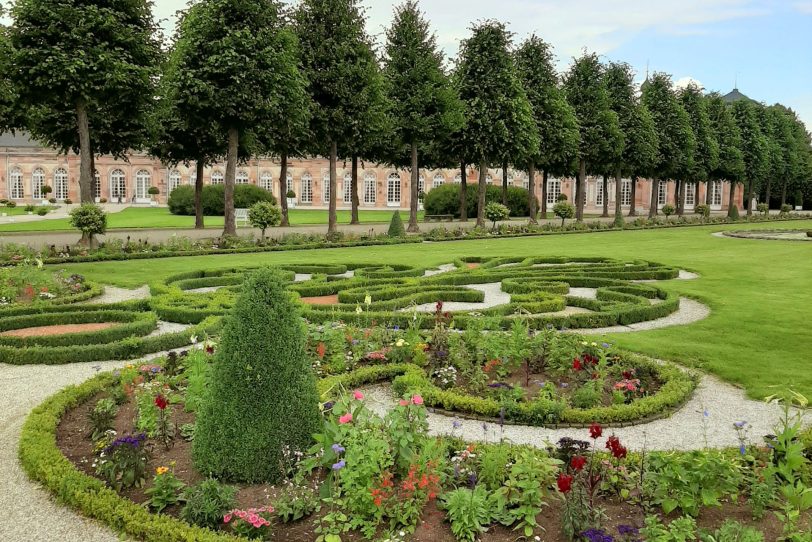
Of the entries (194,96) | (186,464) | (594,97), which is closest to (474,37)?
(594,97)

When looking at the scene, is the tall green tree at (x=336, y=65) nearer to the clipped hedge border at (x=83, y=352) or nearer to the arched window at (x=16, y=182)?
the clipped hedge border at (x=83, y=352)

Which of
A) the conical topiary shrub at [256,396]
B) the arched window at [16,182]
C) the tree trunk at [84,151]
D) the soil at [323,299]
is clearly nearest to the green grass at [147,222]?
the tree trunk at [84,151]

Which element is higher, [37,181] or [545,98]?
[545,98]

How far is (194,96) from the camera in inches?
738

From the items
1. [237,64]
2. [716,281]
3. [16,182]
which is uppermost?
[237,64]

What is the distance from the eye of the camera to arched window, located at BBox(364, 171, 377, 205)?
63125mm

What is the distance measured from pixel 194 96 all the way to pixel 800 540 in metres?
18.4

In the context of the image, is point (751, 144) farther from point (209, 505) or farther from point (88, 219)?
point (209, 505)

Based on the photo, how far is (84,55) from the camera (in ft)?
52.5

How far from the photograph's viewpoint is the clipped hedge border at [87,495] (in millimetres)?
3361

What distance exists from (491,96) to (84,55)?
1556 cm

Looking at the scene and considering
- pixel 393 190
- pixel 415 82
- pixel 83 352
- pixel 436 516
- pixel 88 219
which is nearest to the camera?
pixel 436 516

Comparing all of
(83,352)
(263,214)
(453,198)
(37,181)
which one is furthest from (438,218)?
(37,181)

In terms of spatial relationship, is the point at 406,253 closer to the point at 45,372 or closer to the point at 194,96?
the point at 194,96
